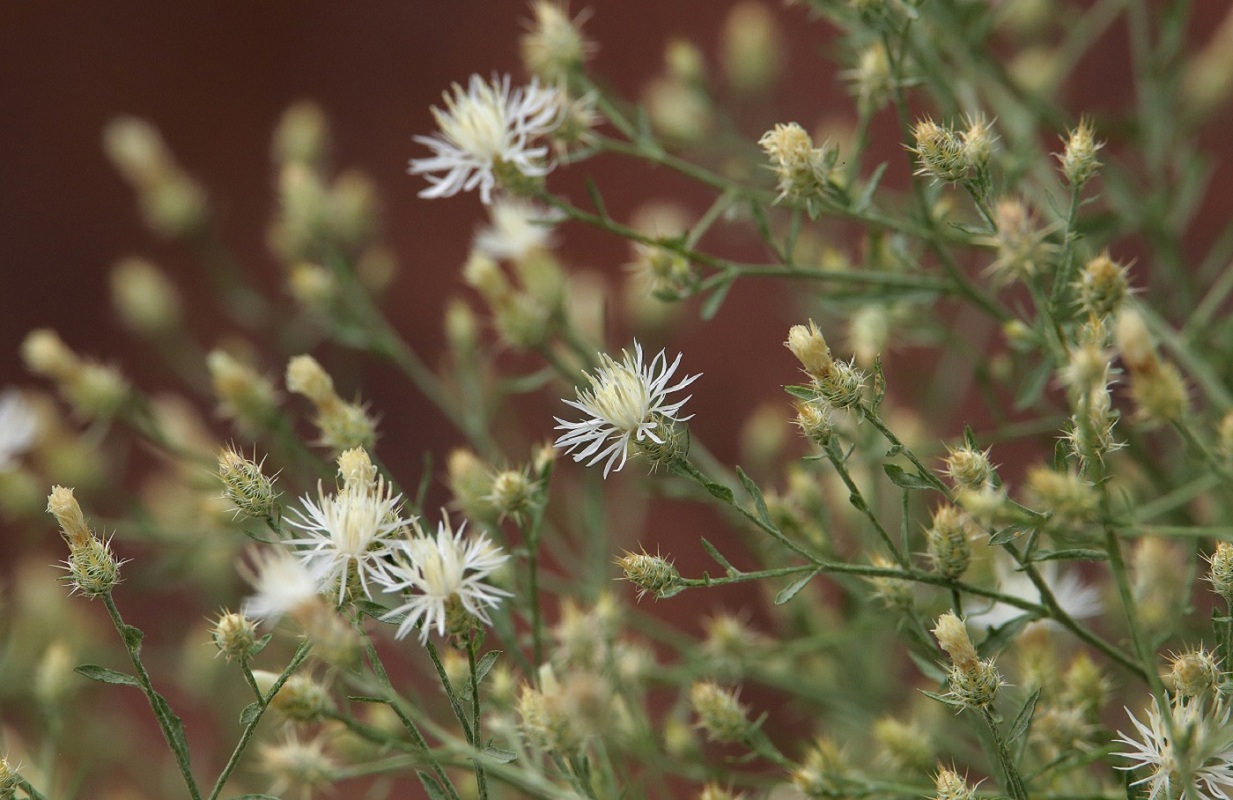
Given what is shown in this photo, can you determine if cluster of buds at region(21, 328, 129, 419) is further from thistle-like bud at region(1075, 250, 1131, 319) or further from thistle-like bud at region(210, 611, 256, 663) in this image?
thistle-like bud at region(1075, 250, 1131, 319)

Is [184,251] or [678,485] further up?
[184,251]

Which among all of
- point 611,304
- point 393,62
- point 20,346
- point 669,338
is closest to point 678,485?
point 669,338

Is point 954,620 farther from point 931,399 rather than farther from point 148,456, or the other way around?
point 148,456

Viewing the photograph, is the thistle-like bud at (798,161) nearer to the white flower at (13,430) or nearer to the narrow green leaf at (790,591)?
the narrow green leaf at (790,591)

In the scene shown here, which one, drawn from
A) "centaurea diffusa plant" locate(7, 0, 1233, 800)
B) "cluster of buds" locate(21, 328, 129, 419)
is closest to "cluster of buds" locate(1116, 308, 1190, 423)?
"centaurea diffusa plant" locate(7, 0, 1233, 800)

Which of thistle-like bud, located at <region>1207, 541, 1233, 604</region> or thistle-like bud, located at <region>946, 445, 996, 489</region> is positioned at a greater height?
thistle-like bud, located at <region>946, 445, 996, 489</region>

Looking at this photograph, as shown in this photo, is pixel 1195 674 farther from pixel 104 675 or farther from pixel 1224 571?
pixel 104 675

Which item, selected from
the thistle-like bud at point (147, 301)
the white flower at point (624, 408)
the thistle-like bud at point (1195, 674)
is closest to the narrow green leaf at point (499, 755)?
the white flower at point (624, 408)
